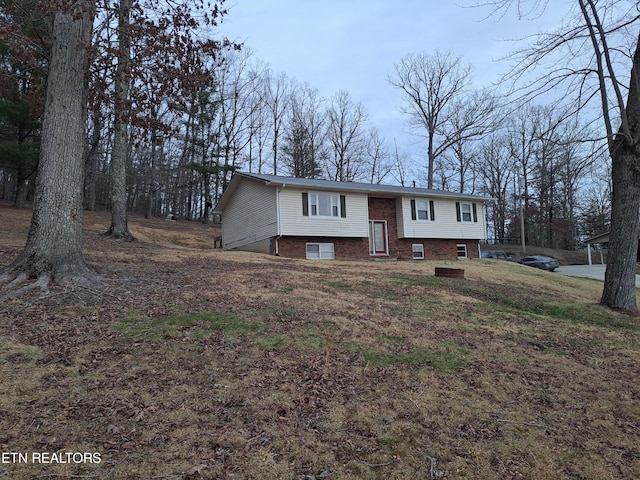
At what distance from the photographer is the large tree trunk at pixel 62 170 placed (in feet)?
21.2

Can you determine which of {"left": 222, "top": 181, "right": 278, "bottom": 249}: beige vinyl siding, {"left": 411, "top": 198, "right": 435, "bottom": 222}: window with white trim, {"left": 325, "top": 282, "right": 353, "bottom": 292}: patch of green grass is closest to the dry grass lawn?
{"left": 325, "top": 282, "right": 353, "bottom": 292}: patch of green grass

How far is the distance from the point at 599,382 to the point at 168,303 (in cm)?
596

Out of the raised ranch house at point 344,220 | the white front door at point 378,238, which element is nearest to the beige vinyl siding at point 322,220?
the raised ranch house at point 344,220

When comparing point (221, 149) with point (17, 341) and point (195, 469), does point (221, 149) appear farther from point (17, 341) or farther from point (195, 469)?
point (195, 469)

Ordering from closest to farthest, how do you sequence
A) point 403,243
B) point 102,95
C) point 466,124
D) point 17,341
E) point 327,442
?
point 327,442 < point 17,341 < point 102,95 < point 403,243 < point 466,124

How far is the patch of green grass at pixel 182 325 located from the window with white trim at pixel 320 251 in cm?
1359

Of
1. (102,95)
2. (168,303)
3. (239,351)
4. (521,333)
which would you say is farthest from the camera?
(102,95)

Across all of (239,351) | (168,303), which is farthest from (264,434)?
(168,303)

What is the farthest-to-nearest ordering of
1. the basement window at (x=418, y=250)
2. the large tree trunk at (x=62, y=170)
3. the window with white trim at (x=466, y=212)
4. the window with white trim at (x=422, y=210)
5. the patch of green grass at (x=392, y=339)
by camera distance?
the window with white trim at (x=466, y=212), the basement window at (x=418, y=250), the window with white trim at (x=422, y=210), the large tree trunk at (x=62, y=170), the patch of green grass at (x=392, y=339)

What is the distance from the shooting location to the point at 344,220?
65.9 ft

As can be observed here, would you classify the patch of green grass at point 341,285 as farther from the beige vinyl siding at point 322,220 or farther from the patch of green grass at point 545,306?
the beige vinyl siding at point 322,220

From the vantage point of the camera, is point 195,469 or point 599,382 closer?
point 195,469

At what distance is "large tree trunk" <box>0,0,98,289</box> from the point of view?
6.46 meters

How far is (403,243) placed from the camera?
2283cm
